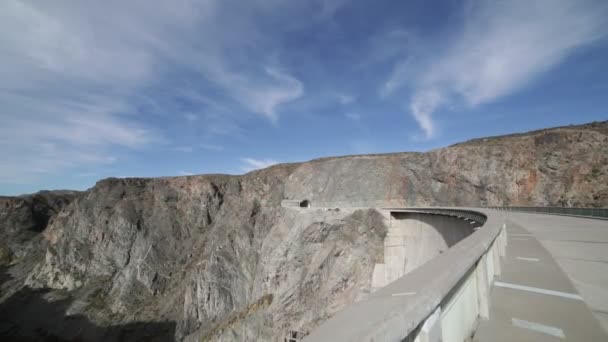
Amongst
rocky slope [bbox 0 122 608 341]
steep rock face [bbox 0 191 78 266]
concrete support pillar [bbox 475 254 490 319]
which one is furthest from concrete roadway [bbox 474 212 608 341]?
steep rock face [bbox 0 191 78 266]

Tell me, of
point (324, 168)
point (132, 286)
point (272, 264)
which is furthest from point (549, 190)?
point (132, 286)

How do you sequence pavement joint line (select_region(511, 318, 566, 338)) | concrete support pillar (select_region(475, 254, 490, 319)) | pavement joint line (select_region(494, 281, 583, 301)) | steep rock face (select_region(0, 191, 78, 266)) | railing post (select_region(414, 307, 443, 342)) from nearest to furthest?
railing post (select_region(414, 307, 443, 342))
pavement joint line (select_region(511, 318, 566, 338))
concrete support pillar (select_region(475, 254, 490, 319))
pavement joint line (select_region(494, 281, 583, 301))
steep rock face (select_region(0, 191, 78, 266))

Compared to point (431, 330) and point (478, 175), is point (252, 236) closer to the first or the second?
point (478, 175)

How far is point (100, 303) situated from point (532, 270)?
220 ft

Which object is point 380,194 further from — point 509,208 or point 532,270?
point 532,270

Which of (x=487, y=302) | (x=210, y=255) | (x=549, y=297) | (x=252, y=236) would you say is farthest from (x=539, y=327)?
(x=210, y=255)

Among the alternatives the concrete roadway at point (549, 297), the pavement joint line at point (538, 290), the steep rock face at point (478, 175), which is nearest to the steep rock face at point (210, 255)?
the steep rock face at point (478, 175)

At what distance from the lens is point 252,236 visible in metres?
52.0

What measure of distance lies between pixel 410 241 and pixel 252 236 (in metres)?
28.2

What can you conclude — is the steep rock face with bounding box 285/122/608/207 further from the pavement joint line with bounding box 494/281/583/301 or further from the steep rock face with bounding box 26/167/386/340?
the pavement joint line with bounding box 494/281/583/301

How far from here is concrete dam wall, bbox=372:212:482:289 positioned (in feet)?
87.7

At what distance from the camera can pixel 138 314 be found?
1889 inches

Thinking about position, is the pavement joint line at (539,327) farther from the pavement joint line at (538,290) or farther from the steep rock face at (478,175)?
the steep rock face at (478,175)

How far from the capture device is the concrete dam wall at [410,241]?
87.7 ft
